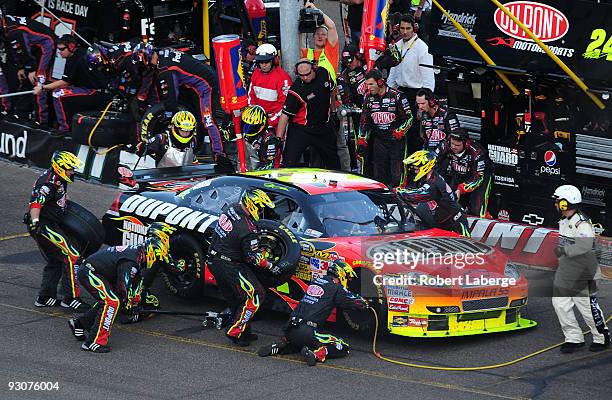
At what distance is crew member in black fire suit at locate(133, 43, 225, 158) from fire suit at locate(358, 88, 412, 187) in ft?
8.16

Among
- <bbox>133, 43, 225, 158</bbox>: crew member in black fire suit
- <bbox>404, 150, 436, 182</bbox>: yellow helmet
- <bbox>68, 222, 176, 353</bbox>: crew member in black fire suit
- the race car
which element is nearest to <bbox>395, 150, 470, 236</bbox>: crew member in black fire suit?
<bbox>404, 150, 436, 182</bbox>: yellow helmet

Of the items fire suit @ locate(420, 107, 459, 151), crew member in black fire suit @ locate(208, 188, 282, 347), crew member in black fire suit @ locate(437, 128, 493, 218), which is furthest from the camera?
fire suit @ locate(420, 107, 459, 151)

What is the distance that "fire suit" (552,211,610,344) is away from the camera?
11016mm

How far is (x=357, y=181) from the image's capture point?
1244cm

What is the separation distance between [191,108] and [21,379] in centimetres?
843

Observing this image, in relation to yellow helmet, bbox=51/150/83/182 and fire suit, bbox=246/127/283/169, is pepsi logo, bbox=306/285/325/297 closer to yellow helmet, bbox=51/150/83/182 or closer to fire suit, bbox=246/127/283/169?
yellow helmet, bbox=51/150/83/182

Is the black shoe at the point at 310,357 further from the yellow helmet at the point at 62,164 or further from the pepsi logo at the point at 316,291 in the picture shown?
the yellow helmet at the point at 62,164

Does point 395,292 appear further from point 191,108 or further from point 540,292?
point 191,108

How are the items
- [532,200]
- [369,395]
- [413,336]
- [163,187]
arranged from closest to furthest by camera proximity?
[369,395], [413,336], [163,187], [532,200]

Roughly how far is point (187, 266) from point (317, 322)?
2174 millimetres

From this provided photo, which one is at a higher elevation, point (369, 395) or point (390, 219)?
point (390, 219)

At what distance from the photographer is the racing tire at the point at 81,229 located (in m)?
12.4

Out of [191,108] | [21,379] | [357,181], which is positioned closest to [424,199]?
[357,181]

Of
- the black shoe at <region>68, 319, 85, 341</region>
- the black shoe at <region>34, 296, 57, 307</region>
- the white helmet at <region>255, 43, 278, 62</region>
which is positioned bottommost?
the black shoe at <region>34, 296, 57, 307</region>
